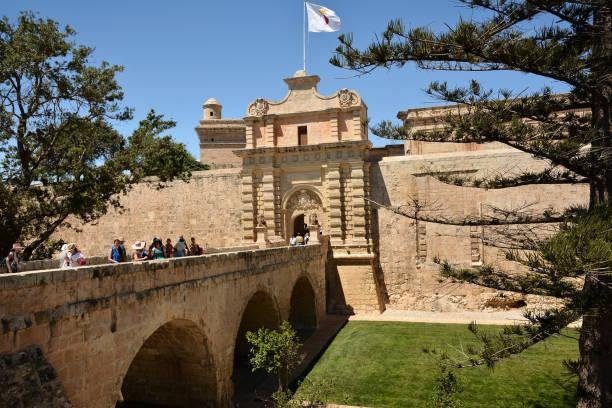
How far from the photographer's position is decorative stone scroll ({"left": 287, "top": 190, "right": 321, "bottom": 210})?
21.1 meters

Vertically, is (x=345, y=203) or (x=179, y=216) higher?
(x=345, y=203)

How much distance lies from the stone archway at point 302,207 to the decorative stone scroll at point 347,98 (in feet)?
12.7

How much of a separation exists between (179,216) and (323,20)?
1191cm

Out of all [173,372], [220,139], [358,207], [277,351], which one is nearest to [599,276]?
[277,351]

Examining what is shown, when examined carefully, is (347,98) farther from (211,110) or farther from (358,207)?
(211,110)

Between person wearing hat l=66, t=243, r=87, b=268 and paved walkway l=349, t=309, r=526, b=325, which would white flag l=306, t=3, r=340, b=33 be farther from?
person wearing hat l=66, t=243, r=87, b=268

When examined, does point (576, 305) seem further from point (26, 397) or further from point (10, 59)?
point (10, 59)

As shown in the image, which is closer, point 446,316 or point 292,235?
point 446,316

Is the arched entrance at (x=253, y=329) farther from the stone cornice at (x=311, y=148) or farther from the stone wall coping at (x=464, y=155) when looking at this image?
the stone wall coping at (x=464, y=155)

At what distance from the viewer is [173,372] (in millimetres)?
10055

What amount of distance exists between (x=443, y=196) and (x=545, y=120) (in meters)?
12.9

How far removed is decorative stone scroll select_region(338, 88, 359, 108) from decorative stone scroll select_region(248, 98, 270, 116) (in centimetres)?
334

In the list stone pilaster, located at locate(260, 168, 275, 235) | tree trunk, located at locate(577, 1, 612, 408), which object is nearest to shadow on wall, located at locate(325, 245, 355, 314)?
stone pilaster, located at locate(260, 168, 275, 235)

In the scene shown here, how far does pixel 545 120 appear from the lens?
7.55 metres
